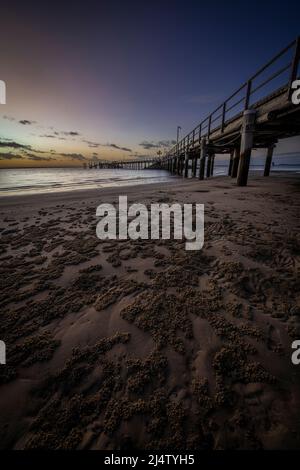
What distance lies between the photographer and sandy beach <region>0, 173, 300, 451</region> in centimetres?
116

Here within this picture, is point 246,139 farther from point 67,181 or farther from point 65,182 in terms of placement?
point 67,181

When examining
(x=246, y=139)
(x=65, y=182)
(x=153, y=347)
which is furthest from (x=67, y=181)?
(x=153, y=347)

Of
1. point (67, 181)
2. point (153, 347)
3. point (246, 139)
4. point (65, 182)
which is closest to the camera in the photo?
point (153, 347)

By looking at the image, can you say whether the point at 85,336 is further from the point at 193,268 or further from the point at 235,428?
the point at 193,268

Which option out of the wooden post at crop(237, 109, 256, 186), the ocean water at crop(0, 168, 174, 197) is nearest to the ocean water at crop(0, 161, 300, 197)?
the ocean water at crop(0, 168, 174, 197)

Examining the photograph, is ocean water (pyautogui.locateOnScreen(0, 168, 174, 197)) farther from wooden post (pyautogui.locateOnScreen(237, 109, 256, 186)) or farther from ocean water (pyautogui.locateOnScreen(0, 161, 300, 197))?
wooden post (pyautogui.locateOnScreen(237, 109, 256, 186))

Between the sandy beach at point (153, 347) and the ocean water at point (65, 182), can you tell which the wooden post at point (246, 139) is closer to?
the sandy beach at point (153, 347)

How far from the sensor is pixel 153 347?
164 cm

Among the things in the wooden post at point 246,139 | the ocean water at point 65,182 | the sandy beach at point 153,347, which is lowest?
the sandy beach at point 153,347

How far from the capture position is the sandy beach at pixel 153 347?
3.81ft

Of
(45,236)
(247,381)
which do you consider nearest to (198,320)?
(247,381)

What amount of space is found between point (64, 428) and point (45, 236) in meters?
3.44

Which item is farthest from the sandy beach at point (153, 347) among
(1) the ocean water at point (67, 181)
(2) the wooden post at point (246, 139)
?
(1) the ocean water at point (67, 181)

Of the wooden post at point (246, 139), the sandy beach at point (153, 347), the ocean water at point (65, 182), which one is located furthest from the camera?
the ocean water at point (65, 182)
